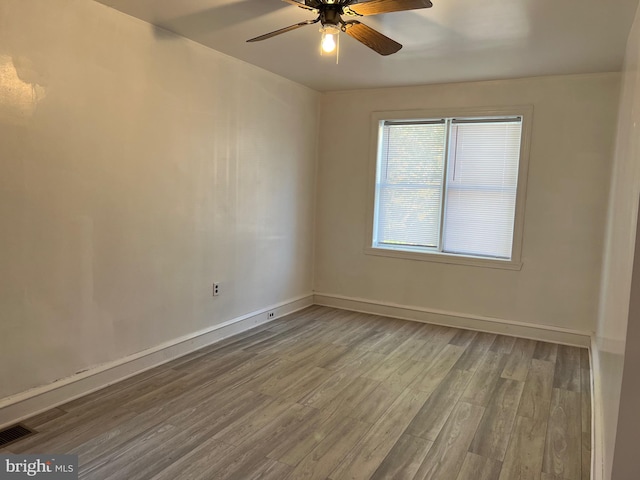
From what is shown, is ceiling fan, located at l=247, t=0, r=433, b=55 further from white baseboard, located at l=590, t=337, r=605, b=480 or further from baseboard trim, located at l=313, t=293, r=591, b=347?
baseboard trim, located at l=313, t=293, r=591, b=347

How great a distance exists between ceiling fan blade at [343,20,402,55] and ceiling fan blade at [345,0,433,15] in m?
0.07

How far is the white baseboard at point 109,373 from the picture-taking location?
2574 millimetres

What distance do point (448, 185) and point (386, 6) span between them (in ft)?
9.00

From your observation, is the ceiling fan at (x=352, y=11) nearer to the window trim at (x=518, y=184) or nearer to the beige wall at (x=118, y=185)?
the beige wall at (x=118, y=185)

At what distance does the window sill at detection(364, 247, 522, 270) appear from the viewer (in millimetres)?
4480

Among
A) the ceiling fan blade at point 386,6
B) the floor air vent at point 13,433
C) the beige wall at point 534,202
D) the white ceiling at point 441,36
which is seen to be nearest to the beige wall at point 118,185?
the floor air vent at point 13,433

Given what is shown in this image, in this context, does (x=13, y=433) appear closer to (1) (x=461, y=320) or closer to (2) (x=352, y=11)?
(2) (x=352, y=11)

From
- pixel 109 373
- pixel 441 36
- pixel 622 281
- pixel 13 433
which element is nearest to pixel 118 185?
pixel 109 373

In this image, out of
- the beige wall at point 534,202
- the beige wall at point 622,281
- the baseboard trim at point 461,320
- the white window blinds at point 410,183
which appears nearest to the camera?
the beige wall at point 622,281

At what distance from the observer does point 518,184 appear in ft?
14.4

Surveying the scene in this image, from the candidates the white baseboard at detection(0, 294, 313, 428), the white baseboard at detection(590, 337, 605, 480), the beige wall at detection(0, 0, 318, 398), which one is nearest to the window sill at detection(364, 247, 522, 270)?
the white baseboard at detection(590, 337, 605, 480)

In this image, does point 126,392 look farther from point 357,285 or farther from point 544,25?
point 544,25

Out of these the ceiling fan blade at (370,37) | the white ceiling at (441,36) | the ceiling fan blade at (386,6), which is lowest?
the ceiling fan blade at (370,37)

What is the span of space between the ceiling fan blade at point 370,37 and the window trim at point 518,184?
2.02 metres
